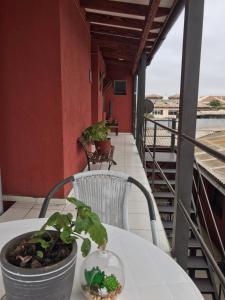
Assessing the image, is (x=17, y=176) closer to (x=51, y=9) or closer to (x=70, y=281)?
(x=51, y=9)

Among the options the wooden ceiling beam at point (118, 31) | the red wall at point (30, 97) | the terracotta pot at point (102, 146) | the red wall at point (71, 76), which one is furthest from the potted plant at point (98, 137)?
the wooden ceiling beam at point (118, 31)

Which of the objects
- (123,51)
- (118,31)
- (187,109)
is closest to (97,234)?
(187,109)

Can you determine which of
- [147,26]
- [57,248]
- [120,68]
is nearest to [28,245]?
[57,248]

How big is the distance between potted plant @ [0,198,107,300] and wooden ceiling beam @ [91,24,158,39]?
415cm

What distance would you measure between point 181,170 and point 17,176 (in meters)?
1.79

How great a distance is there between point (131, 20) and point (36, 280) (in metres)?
3.84

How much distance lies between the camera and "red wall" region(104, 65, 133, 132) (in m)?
9.33

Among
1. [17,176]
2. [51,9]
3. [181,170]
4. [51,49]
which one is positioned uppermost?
[51,9]

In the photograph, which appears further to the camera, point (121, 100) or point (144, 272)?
point (121, 100)

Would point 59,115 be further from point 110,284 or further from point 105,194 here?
point 110,284

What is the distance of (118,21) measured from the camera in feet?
12.7

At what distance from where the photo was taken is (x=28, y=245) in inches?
23.0

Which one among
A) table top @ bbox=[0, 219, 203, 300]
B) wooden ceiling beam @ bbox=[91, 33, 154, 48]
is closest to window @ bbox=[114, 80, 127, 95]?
wooden ceiling beam @ bbox=[91, 33, 154, 48]

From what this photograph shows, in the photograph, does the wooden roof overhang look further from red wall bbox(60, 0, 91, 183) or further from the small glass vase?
the small glass vase
